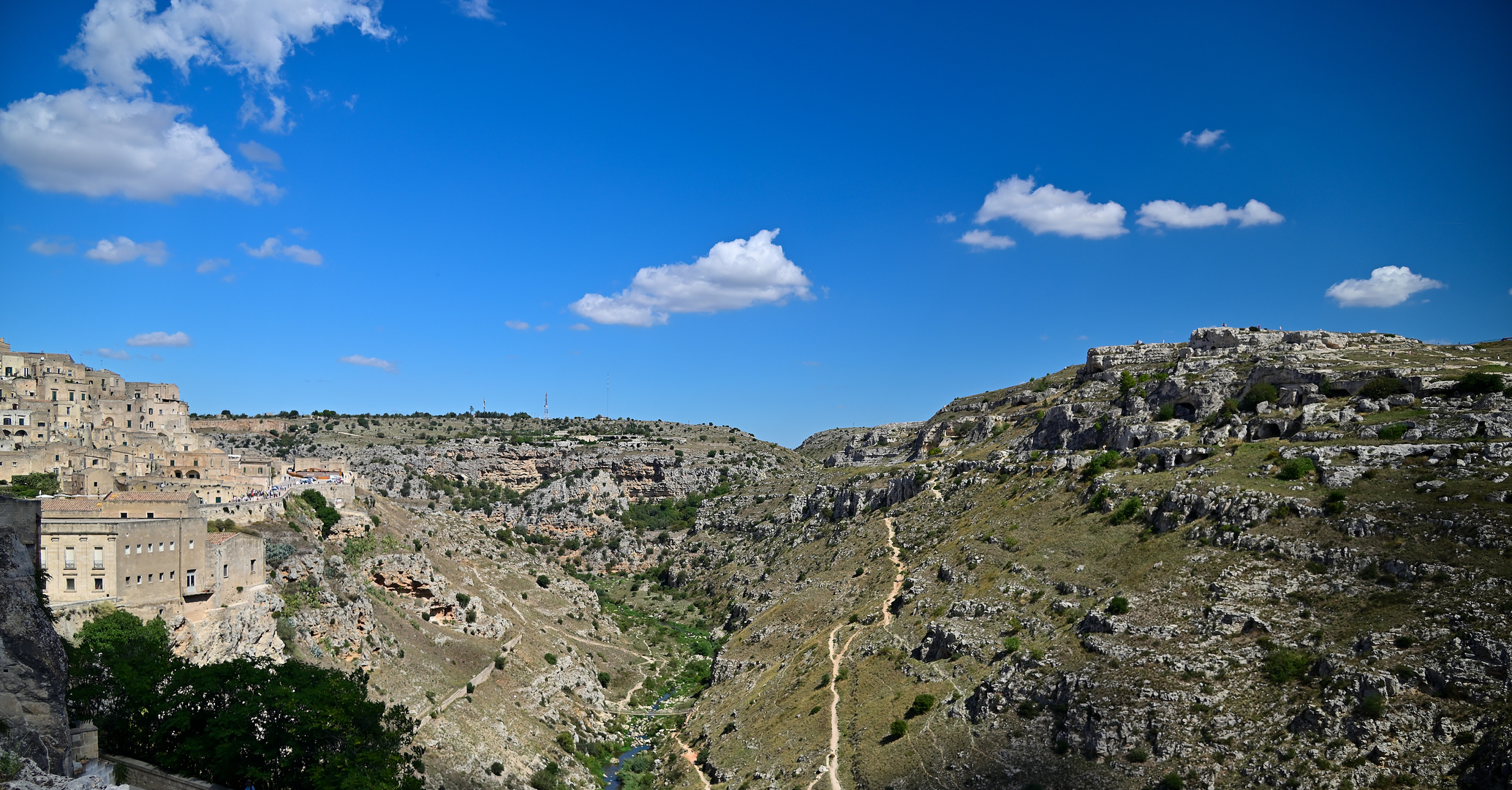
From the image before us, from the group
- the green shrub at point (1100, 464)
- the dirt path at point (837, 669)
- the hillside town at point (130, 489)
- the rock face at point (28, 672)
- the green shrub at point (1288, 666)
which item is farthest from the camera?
the green shrub at point (1100, 464)

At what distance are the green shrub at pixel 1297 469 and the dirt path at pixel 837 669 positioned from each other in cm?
2441

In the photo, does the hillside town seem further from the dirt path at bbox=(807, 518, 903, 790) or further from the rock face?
the dirt path at bbox=(807, 518, 903, 790)

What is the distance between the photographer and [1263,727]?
113 feet

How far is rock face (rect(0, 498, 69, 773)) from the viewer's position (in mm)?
23500

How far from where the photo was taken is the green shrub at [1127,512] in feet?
172

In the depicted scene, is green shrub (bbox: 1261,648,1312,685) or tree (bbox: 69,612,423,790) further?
green shrub (bbox: 1261,648,1312,685)

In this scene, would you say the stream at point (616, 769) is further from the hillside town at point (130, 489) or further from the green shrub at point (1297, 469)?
the green shrub at point (1297, 469)

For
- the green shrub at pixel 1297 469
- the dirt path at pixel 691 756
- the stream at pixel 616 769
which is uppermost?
the green shrub at pixel 1297 469

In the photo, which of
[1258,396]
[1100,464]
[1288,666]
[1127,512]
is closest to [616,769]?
[1127,512]

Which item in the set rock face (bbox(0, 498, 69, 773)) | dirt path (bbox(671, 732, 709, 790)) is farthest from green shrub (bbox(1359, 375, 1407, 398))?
rock face (bbox(0, 498, 69, 773))

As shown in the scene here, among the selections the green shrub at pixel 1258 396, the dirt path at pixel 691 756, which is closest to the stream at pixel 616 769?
the dirt path at pixel 691 756

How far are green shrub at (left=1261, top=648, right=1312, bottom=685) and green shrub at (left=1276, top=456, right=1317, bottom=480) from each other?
13813 mm

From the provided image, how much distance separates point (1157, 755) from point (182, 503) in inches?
1797

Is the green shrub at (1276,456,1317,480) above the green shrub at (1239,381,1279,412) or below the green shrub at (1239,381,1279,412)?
below
